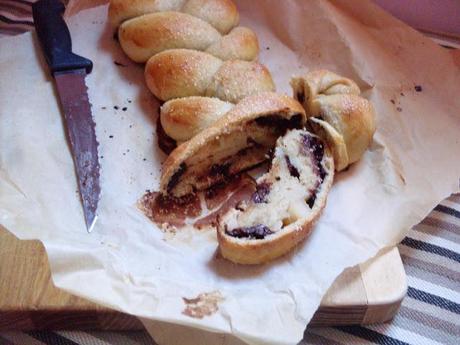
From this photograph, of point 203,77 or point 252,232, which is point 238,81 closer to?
point 203,77

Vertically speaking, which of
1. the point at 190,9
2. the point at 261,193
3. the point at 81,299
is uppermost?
the point at 190,9

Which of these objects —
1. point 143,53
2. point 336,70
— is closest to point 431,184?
point 336,70

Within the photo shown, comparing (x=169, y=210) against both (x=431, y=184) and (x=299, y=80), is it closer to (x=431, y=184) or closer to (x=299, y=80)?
(x=299, y=80)

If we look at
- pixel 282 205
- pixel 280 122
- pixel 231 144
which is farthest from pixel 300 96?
pixel 282 205

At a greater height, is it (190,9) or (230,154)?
(190,9)

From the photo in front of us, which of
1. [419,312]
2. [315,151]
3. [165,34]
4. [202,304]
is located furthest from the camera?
[165,34]

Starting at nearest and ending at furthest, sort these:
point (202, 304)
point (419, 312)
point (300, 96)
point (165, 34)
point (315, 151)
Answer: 1. point (202, 304)
2. point (419, 312)
3. point (315, 151)
4. point (300, 96)
5. point (165, 34)

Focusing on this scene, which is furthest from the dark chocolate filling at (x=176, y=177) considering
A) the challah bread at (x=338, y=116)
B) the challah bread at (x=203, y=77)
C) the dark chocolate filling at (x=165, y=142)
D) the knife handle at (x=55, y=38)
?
the knife handle at (x=55, y=38)
